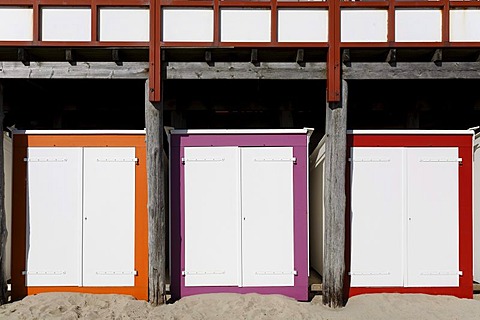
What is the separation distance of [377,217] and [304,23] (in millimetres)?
2997

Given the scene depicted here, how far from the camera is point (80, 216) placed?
20.3ft

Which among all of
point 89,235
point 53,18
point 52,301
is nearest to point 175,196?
point 89,235

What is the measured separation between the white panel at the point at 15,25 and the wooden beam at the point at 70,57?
55cm

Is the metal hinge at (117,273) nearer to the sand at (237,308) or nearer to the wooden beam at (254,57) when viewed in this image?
the sand at (237,308)

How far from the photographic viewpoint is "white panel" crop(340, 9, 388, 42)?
20.1 feet

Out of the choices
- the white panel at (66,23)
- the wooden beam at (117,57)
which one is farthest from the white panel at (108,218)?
the white panel at (66,23)

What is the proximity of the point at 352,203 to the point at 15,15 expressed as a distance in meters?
5.51

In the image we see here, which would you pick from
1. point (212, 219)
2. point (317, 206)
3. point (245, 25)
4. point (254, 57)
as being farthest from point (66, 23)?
point (317, 206)

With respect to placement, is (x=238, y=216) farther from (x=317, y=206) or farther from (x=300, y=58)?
(x=300, y=58)

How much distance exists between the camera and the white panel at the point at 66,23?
6.06 metres

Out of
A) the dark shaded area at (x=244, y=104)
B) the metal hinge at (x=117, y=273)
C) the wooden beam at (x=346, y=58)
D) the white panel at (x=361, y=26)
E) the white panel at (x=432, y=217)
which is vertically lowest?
the metal hinge at (x=117, y=273)

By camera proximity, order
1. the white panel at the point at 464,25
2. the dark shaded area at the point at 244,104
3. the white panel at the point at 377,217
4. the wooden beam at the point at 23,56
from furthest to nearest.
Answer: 1. the dark shaded area at the point at 244,104
2. the white panel at the point at 377,217
3. the white panel at the point at 464,25
4. the wooden beam at the point at 23,56

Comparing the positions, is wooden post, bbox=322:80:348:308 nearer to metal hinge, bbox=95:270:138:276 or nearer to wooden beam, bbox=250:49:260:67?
wooden beam, bbox=250:49:260:67

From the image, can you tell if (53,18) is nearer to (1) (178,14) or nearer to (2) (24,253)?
(1) (178,14)
